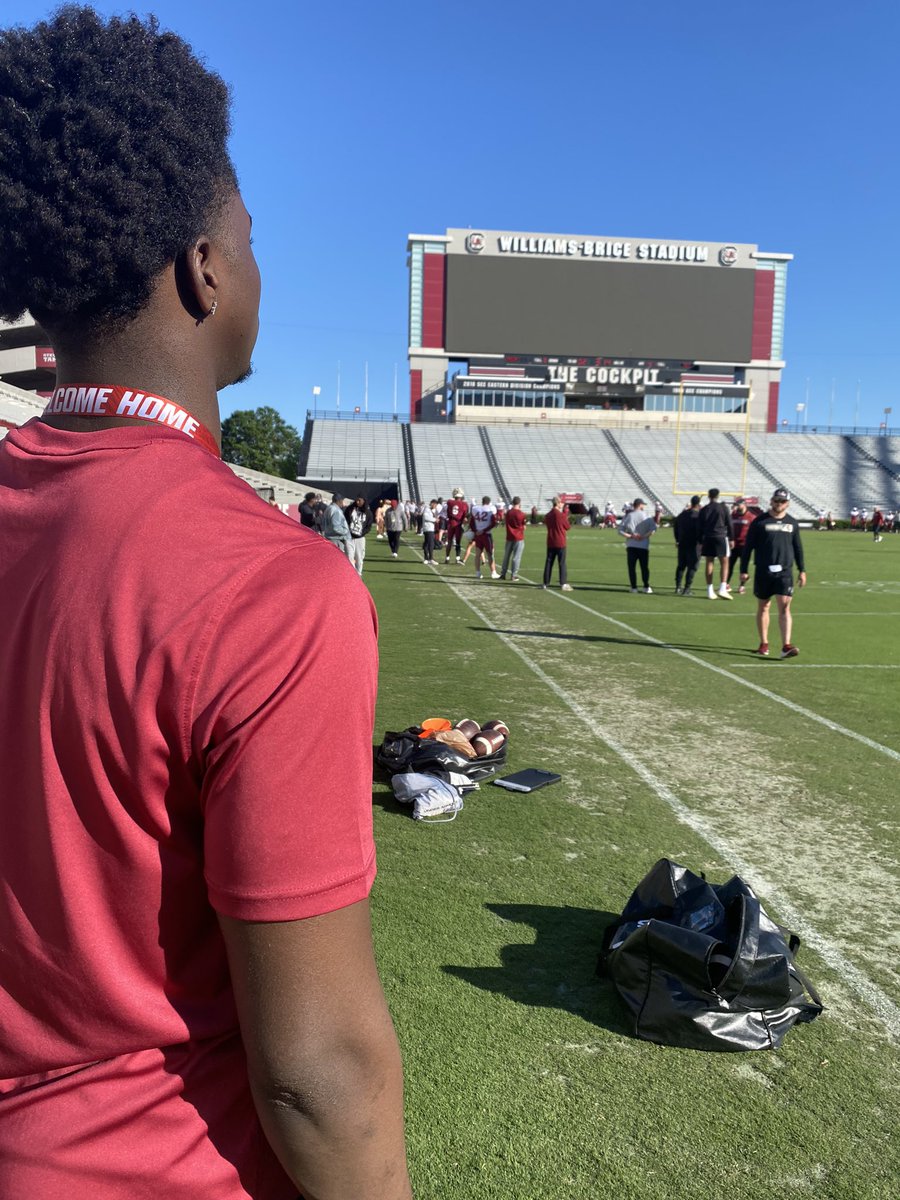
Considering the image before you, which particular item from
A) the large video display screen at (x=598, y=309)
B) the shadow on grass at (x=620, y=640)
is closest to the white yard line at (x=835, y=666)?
the shadow on grass at (x=620, y=640)

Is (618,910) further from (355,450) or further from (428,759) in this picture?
Result: (355,450)

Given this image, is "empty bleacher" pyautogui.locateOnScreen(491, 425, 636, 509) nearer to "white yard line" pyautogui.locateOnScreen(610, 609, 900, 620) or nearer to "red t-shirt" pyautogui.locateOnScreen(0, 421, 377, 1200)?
"white yard line" pyautogui.locateOnScreen(610, 609, 900, 620)

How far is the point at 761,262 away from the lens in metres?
77.0

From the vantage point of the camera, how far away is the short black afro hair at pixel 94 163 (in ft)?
3.32

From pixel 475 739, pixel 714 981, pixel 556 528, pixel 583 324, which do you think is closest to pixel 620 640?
pixel 556 528

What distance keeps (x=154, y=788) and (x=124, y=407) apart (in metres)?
0.45

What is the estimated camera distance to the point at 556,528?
55.8 feet

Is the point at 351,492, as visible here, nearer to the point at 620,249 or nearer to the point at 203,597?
the point at 620,249

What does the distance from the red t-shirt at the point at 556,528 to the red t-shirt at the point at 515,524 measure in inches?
36.1

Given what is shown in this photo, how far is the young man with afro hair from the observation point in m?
0.86

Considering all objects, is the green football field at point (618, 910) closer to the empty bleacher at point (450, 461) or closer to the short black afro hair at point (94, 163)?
the short black afro hair at point (94, 163)

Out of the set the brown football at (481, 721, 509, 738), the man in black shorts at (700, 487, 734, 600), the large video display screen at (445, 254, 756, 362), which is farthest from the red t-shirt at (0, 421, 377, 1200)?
the large video display screen at (445, 254, 756, 362)

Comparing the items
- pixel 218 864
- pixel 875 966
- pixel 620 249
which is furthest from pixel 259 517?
pixel 620 249

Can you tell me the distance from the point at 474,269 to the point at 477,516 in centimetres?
5706
